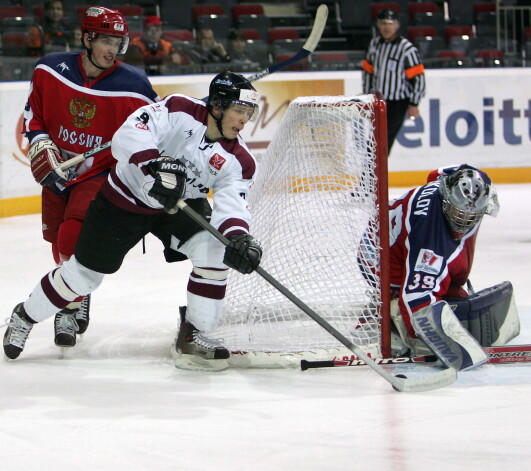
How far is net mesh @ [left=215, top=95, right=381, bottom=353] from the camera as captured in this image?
318 centimetres

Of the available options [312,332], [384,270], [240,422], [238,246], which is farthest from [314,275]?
[240,422]

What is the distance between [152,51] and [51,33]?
0.70m

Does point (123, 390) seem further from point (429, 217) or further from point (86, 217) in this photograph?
point (429, 217)

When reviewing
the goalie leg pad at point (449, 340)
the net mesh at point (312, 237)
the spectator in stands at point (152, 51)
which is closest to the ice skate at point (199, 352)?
the net mesh at point (312, 237)

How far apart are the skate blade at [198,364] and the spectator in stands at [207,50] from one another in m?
4.18

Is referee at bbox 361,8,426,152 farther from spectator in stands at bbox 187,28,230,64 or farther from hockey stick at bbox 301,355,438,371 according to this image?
hockey stick at bbox 301,355,438,371

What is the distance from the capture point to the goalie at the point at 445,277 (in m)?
2.91

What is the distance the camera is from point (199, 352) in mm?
3035

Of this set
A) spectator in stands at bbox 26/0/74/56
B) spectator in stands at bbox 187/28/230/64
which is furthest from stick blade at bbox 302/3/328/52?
spectator in stands at bbox 187/28/230/64

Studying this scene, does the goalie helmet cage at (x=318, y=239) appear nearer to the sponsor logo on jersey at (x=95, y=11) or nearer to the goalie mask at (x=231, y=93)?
the goalie mask at (x=231, y=93)

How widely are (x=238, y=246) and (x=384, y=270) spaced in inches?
20.1

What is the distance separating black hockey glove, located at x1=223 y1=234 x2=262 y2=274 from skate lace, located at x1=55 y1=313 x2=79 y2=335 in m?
0.78

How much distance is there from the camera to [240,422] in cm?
250

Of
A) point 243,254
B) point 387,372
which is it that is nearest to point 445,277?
point 387,372
